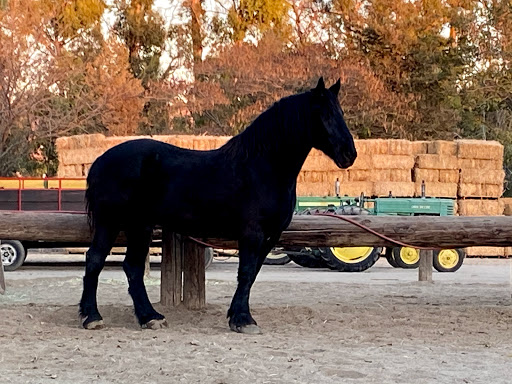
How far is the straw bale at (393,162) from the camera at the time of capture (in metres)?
18.9

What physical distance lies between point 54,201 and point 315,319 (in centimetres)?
892

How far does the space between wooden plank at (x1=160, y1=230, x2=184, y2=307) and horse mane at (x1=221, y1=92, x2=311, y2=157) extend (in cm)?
127

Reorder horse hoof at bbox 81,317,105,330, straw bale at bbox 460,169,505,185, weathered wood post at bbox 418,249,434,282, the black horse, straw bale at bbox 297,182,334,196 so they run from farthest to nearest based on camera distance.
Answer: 1. straw bale at bbox 460,169,505,185
2. straw bale at bbox 297,182,334,196
3. weathered wood post at bbox 418,249,434,282
4. horse hoof at bbox 81,317,105,330
5. the black horse

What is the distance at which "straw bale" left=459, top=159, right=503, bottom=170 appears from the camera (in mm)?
19422

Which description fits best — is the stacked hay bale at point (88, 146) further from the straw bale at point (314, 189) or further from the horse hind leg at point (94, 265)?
the horse hind leg at point (94, 265)

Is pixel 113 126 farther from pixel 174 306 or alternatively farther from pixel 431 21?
pixel 174 306

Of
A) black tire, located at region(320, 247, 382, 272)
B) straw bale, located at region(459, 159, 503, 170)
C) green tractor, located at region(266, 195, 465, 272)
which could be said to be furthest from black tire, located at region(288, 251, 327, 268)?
straw bale, located at region(459, 159, 503, 170)

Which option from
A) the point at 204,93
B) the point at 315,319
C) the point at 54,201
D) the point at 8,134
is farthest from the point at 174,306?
the point at 204,93

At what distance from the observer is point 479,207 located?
62.7 ft

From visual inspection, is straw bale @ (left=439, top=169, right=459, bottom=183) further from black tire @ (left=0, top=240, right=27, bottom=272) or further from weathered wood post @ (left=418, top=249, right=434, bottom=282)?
black tire @ (left=0, top=240, right=27, bottom=272)

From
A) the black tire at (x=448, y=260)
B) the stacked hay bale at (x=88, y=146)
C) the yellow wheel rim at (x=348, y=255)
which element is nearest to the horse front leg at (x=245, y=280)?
the yellow wheel rim at (x=348, y=255)

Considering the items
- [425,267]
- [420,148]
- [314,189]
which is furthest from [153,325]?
[420,148]

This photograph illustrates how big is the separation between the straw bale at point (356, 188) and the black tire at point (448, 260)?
397 cm

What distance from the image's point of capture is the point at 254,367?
4547 mm
